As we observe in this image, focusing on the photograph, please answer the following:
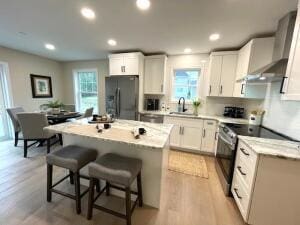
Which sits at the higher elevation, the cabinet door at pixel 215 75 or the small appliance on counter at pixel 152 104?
the cabinet door at pixel 215 75

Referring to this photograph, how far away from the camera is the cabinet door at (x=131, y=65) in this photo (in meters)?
3.50

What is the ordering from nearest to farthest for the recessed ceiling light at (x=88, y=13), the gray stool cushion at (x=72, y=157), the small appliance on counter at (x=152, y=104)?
the gray stool cushion at (x=72, y=157)
the recessed ceiling light at (x=88, y=13)
the small appliance on counter at (x=152, y=104)

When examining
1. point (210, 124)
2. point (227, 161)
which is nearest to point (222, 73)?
point (210, 124)

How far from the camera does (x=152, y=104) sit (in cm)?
402

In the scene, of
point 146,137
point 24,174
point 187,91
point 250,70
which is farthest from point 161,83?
point 24,174

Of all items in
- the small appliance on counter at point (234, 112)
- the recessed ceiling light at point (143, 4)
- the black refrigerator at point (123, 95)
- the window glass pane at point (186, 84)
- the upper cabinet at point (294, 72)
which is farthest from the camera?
the window glass pane at point (186, 84)

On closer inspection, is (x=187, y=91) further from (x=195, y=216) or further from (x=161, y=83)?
(x=195, y=216)

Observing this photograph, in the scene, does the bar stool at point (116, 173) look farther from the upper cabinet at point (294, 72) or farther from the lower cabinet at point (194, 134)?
the lower cabinet at point (194, 134)

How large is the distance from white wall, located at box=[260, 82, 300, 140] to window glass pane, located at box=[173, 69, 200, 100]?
1603mm

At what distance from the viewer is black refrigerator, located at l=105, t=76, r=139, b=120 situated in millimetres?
3488

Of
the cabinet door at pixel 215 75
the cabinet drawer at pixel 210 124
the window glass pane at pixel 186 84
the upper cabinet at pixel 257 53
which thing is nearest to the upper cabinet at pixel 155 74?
the window glass pane at pixel 186 84

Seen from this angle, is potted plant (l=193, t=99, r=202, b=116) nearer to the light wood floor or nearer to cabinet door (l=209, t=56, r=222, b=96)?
cabinet door (l=209, t=56, r=222, b=96)

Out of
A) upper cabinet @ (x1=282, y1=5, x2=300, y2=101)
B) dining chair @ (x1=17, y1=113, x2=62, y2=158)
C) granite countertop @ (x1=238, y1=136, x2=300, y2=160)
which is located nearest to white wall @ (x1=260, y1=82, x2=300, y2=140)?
granite countertop @ (x1=238, y1=136, x2=300, y2=160)

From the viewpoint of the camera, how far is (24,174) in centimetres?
235
